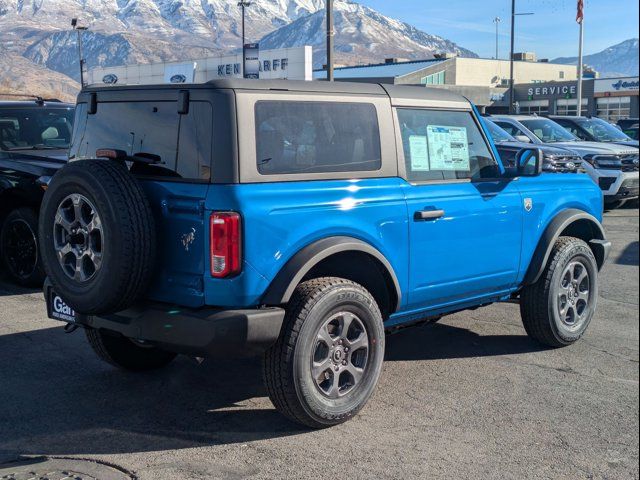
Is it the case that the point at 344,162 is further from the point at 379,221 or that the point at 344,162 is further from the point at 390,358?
the point at 390,358

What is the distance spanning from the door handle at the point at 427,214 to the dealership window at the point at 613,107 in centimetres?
6633

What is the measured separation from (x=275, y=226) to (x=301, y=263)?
0.83 feet

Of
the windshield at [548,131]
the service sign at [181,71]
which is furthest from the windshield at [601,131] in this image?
the service sign at [181,71]

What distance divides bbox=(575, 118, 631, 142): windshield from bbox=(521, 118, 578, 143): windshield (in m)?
1.16

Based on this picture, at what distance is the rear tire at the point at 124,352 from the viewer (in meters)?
5.33

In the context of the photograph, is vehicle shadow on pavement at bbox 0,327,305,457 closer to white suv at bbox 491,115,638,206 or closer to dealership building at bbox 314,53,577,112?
white suv at bbox 491,115,638,206

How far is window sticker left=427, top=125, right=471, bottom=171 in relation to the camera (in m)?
5.18

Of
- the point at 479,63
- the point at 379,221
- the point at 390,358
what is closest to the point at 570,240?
the point at 390,358

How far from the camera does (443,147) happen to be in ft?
17.2

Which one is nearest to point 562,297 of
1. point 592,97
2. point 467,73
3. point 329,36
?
point 329,36

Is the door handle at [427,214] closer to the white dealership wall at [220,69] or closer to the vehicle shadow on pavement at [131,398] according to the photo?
the vehicle shadow on pavement at [131,398]

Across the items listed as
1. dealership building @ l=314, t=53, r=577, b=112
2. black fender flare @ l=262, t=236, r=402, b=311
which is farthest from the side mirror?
dealership building @ l=314, t=53, r=577, b=112

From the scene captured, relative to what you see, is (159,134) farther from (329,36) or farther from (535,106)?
(535,106)

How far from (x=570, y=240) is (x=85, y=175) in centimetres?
370
